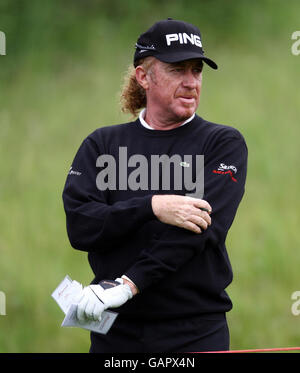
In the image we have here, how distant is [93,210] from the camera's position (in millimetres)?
2557

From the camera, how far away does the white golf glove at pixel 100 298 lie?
2340 millimetres

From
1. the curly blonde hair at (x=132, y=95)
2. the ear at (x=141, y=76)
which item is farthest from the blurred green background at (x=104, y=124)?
the ear at (x=141, y=76)

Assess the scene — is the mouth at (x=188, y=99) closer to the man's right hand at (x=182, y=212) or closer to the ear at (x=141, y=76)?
the ear at (x=141, y=76)

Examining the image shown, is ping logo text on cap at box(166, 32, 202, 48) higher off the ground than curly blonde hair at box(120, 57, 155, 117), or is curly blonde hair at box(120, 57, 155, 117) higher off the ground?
ping logo text on cap at box(166, 32, 202, 48)

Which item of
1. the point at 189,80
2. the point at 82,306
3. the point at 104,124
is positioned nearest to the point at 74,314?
the point at 82,306

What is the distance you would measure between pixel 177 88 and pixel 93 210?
528mm

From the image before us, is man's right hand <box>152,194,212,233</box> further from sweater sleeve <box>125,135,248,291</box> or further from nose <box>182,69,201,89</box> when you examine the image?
nose <box>182,69,201,89</box>

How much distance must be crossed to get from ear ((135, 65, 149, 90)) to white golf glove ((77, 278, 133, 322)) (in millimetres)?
776

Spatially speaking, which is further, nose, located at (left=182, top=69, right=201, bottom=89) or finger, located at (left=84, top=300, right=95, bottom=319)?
nose, located at (left=182, top=69, right=201, bottom=89)

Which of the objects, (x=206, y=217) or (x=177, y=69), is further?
(x=177, y=69)

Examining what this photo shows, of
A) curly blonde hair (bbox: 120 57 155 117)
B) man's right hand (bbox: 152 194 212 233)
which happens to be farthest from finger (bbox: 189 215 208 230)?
curly blonde hair (bbox: 120 57 155 117)

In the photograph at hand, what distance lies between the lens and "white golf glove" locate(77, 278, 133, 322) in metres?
2.34

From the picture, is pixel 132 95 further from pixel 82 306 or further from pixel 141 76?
pixel 82 306

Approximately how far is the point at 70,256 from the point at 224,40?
316 cm
